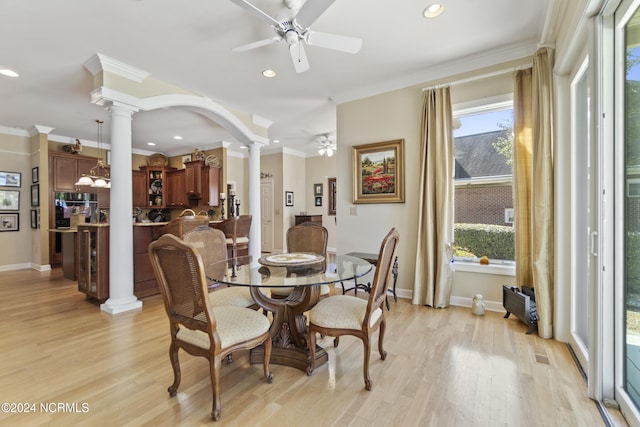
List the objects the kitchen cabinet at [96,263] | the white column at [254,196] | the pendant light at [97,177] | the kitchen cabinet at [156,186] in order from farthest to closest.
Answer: the kitchen cabinet at [156,186]
the pendant light at [97,177]
the white column at [254,196]
the kitchen cabinet at [96,263]

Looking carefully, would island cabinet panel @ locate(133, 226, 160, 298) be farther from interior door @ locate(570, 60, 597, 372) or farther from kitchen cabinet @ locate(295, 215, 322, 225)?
interior door @ locate(570, 60, 597, 372)

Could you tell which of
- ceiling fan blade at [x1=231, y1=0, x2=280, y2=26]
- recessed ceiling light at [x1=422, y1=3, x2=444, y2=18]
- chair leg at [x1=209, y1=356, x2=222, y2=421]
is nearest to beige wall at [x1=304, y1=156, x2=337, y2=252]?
recessed ceiling light at [x1=422, y1=3, x2=444, y2=18]

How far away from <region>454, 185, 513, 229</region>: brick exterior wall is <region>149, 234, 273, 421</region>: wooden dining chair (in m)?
2.73

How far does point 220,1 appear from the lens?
2.28 metres

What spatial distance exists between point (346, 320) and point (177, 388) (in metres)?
1.12

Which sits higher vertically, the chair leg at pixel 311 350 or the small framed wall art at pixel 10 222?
the small framed wall art at pixel 10 222

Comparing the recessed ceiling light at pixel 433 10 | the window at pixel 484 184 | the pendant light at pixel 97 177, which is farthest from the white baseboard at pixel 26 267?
the recessed ceiling light at pixel 433 10

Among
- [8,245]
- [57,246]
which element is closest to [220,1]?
[57,246]

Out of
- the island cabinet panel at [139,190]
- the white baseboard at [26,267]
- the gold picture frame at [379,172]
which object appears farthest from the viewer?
the island cabinet panel at [139,190]

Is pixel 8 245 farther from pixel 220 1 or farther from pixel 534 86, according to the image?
pixel 534 86

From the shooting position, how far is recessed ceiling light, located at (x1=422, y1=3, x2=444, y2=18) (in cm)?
237

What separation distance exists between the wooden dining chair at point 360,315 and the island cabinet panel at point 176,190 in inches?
247

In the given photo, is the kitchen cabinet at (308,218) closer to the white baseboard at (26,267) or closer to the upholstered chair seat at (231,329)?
the white baseboard at (26,267)

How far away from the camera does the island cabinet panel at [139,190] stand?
7219mm
